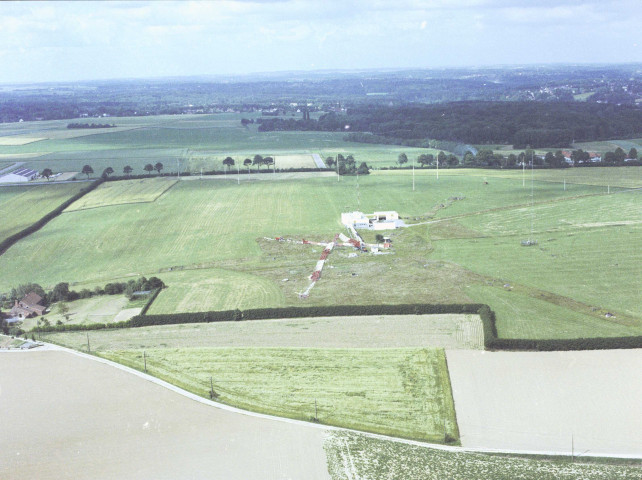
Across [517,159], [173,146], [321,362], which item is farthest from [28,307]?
[173,146]

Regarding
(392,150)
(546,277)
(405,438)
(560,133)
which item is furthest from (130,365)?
(560,133)

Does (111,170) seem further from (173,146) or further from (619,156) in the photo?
(619,156)

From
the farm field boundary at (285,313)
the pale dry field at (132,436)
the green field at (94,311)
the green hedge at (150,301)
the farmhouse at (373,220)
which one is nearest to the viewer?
the pale dry field at (132,436)

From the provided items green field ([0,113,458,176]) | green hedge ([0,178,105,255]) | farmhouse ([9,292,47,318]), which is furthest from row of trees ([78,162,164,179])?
farmhouse ([9,292,47,318])

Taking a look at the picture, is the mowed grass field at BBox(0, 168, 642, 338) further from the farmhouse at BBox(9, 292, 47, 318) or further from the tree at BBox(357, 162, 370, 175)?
the tree at BBox(357, 162, 370, 175)

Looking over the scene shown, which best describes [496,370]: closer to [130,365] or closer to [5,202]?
[130,365]

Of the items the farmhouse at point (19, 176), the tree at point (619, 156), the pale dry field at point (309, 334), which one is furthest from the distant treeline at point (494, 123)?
the pale dry field at point (309, 334)

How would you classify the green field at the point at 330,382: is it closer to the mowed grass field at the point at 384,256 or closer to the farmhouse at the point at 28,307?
the mowed grass field at the point at 384,256
